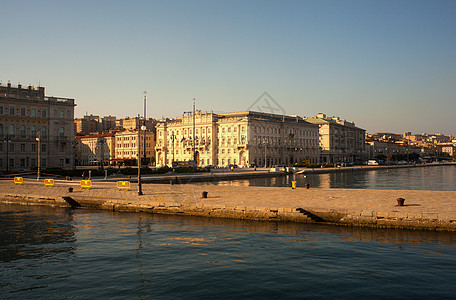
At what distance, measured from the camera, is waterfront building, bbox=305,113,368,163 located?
153 meters

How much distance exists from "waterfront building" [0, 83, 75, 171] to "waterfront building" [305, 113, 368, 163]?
3809 inches

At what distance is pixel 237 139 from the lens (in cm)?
11081

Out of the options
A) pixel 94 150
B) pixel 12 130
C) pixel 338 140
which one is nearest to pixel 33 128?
pixel 12 130

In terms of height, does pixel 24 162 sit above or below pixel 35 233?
above

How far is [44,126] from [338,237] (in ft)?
228

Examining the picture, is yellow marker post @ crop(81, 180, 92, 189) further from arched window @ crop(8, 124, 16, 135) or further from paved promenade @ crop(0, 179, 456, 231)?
arched window @ crop(8, 124, 16, 135)

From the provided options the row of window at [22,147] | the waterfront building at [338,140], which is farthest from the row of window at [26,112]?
the waterfront building at [338,140]

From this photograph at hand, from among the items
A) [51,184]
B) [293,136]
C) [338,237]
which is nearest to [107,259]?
[338,237]

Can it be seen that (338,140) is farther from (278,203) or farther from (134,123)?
(278,203)

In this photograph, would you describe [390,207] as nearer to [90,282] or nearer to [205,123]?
[90,282]

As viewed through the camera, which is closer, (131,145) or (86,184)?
(86,184)

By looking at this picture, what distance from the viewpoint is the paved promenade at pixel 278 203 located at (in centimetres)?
2223

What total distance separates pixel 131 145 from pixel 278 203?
115061 mm

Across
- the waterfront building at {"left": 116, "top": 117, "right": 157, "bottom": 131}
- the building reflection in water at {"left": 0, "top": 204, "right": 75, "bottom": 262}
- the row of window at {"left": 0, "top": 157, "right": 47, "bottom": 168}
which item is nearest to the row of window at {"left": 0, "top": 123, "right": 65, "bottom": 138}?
the row of window at {"left": 0, "top": 157, "right": 47, "bottom": 168}
